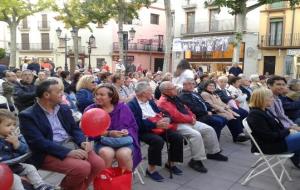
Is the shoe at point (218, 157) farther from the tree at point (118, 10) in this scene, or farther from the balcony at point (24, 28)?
the balcony at point (24, 28)

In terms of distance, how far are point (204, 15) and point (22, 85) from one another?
2571 centimetres

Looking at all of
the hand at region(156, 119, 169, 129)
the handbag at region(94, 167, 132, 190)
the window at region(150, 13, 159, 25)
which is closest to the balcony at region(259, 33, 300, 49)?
the window at region(150, 13, 159, 25)

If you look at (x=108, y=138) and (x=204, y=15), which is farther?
(x=204, y=15)

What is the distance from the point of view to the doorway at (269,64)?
26377 mm

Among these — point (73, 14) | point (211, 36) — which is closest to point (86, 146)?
point (73, 14)

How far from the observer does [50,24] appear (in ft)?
144

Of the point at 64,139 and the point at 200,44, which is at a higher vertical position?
the point at 200,44

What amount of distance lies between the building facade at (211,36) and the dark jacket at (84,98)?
19.1 meters

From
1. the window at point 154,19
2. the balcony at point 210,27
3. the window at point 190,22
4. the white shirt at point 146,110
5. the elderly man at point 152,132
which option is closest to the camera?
the elderly man at point 152,132

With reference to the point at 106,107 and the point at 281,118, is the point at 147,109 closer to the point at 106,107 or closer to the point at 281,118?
the point at 106,107

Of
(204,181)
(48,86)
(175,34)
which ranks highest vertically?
(175,34)

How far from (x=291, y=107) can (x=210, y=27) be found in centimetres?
2465

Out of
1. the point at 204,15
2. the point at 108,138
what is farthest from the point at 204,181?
the point at 204,15

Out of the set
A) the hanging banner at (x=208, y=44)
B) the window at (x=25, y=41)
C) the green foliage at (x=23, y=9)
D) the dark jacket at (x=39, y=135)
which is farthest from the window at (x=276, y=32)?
the window at (x=25, y=41)
